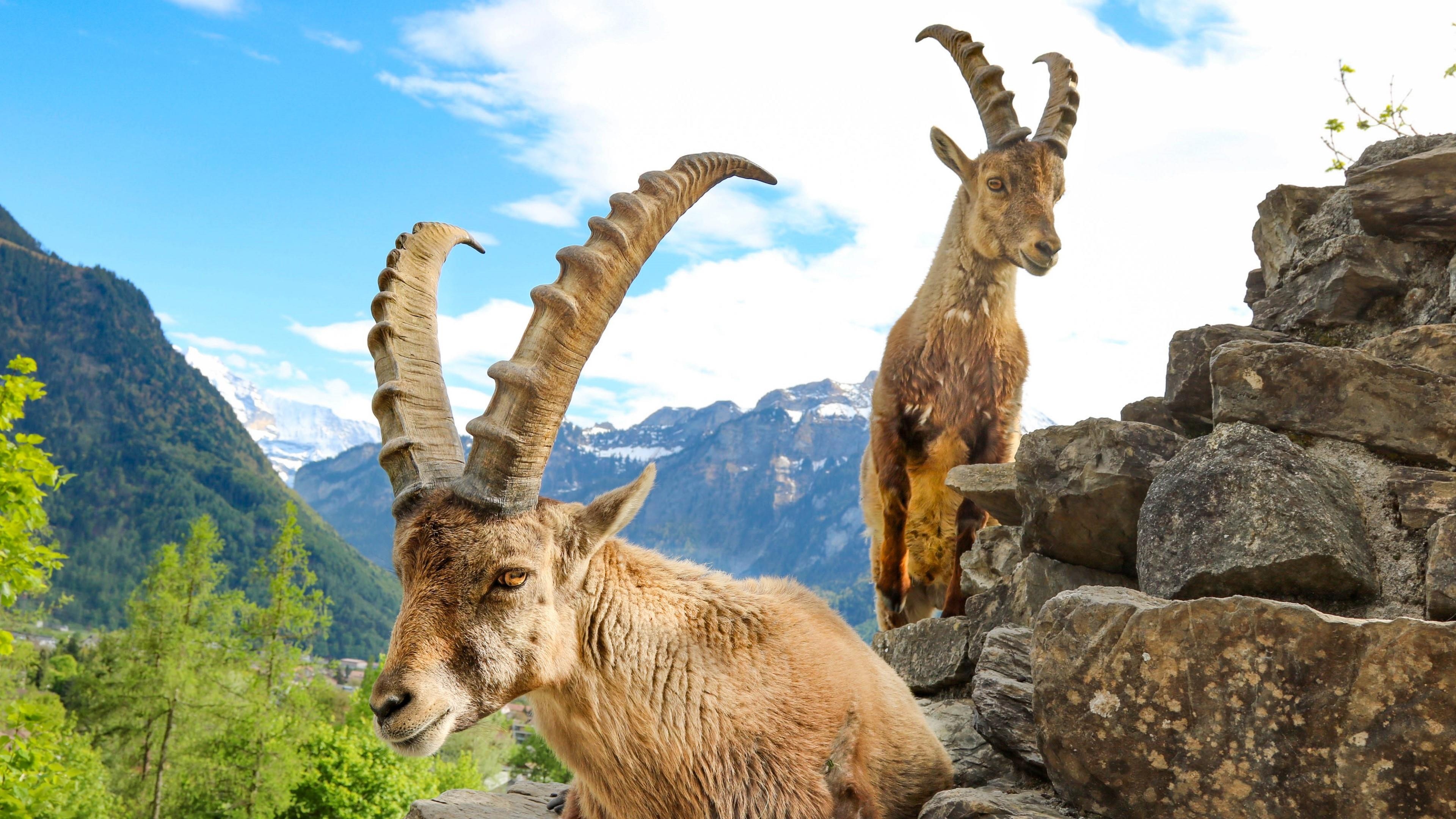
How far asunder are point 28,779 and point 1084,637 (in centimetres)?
1571

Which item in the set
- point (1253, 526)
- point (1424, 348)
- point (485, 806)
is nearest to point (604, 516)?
point (485, 806)

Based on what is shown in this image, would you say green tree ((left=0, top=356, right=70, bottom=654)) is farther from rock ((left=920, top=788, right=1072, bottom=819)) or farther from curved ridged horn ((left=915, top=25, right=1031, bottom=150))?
rock ((left=920, top=788, right=1072, bottom=819))

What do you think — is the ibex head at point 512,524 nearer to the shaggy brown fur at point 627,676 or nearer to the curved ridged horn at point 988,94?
the shaggy brown fur at point 627,676

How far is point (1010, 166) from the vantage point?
7.59 metres

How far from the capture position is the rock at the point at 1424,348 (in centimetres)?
484

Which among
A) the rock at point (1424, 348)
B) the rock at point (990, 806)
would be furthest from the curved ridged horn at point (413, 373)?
the rock at point (1424, 348)

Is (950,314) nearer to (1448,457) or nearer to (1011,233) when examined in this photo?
(1011,233)

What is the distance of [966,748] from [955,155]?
16.1ft

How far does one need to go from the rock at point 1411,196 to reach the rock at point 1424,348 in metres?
0.67

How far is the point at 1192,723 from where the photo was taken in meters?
4.08

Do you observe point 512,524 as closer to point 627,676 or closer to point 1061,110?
point 627,676

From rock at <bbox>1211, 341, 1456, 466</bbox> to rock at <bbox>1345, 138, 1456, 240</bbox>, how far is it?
38.4 inches

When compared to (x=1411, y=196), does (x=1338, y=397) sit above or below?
below

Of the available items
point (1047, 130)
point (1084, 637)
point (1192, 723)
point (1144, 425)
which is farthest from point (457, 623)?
point (1047, 130)
